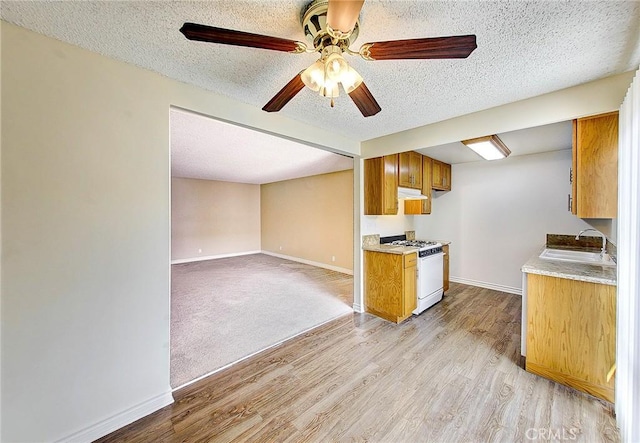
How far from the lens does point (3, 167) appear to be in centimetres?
129

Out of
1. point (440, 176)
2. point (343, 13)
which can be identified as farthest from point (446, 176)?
point (343, 13)

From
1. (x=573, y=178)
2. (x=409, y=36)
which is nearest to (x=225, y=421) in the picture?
(x=409, y=36)

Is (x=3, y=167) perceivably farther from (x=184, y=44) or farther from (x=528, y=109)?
(x=528, y=109)

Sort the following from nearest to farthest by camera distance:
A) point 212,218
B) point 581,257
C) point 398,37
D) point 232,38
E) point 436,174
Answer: point 232,38 < point 398,37 < point 581,257 < point 436,174 < point 212,218

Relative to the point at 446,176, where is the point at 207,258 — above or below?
below

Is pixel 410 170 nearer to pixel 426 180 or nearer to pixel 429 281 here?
pixel 426 180

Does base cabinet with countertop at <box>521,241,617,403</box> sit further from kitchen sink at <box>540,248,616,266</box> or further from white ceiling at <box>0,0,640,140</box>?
white ceiling at <box>0,0,640,140</box>

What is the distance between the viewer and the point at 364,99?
4.91ft

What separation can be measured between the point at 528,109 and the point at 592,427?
2.37 m

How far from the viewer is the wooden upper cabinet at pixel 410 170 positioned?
3.57 m

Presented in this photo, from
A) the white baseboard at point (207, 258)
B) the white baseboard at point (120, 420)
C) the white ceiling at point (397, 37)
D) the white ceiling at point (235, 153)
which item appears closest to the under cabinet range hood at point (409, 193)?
the white ceiling at point (235, 153)

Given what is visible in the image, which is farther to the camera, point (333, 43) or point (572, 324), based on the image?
point (572, 324)

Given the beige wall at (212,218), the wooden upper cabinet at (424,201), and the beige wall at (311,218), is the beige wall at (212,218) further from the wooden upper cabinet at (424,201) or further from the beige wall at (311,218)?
the wooden upper cabinet at (424,201)

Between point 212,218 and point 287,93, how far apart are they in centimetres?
695
